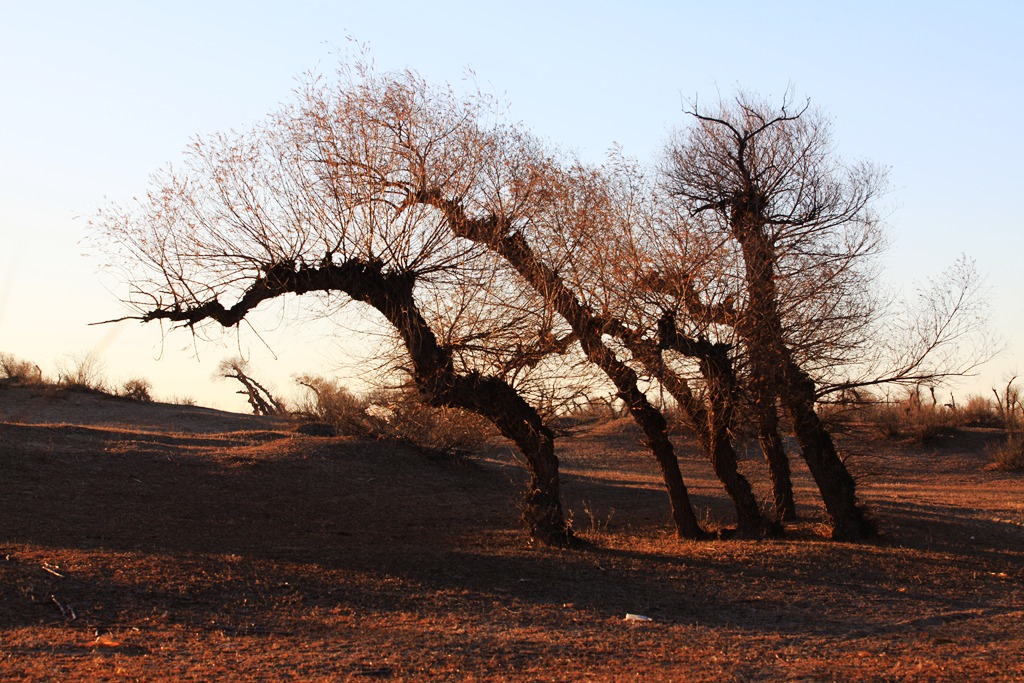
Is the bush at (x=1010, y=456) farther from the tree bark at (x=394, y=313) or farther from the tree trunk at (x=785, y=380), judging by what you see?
the tree bark at (x=394, y=313)

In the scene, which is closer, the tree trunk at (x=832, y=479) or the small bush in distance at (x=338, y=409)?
the tree trunk at (x=832, y=479)

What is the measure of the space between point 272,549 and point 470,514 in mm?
4507

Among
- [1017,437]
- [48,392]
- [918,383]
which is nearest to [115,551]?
[918,383]

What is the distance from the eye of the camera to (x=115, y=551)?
9.48 metres

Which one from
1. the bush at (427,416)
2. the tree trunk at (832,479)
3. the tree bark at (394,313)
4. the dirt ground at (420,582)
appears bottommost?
the dirt ground at (420,582)

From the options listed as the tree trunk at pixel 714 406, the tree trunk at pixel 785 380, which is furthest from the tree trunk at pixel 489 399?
the tree trunk at pixel 785 380

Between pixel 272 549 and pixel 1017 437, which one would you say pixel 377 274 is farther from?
pixel 1017 437

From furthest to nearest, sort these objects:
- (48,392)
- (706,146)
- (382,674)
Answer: (48,392), (706,146), (382,674)

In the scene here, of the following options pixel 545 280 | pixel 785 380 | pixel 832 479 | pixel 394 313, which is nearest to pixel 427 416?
pixel 394 313

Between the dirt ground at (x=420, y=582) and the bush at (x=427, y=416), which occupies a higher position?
the bush at (x=427, y=416)

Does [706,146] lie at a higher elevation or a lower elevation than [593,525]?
higher

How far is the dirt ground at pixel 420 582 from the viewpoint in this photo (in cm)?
657

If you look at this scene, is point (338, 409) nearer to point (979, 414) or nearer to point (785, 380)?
point (785, 380)

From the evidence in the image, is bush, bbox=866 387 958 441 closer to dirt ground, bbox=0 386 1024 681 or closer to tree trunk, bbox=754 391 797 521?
dirt ground, bbox=0 386 1024 681
